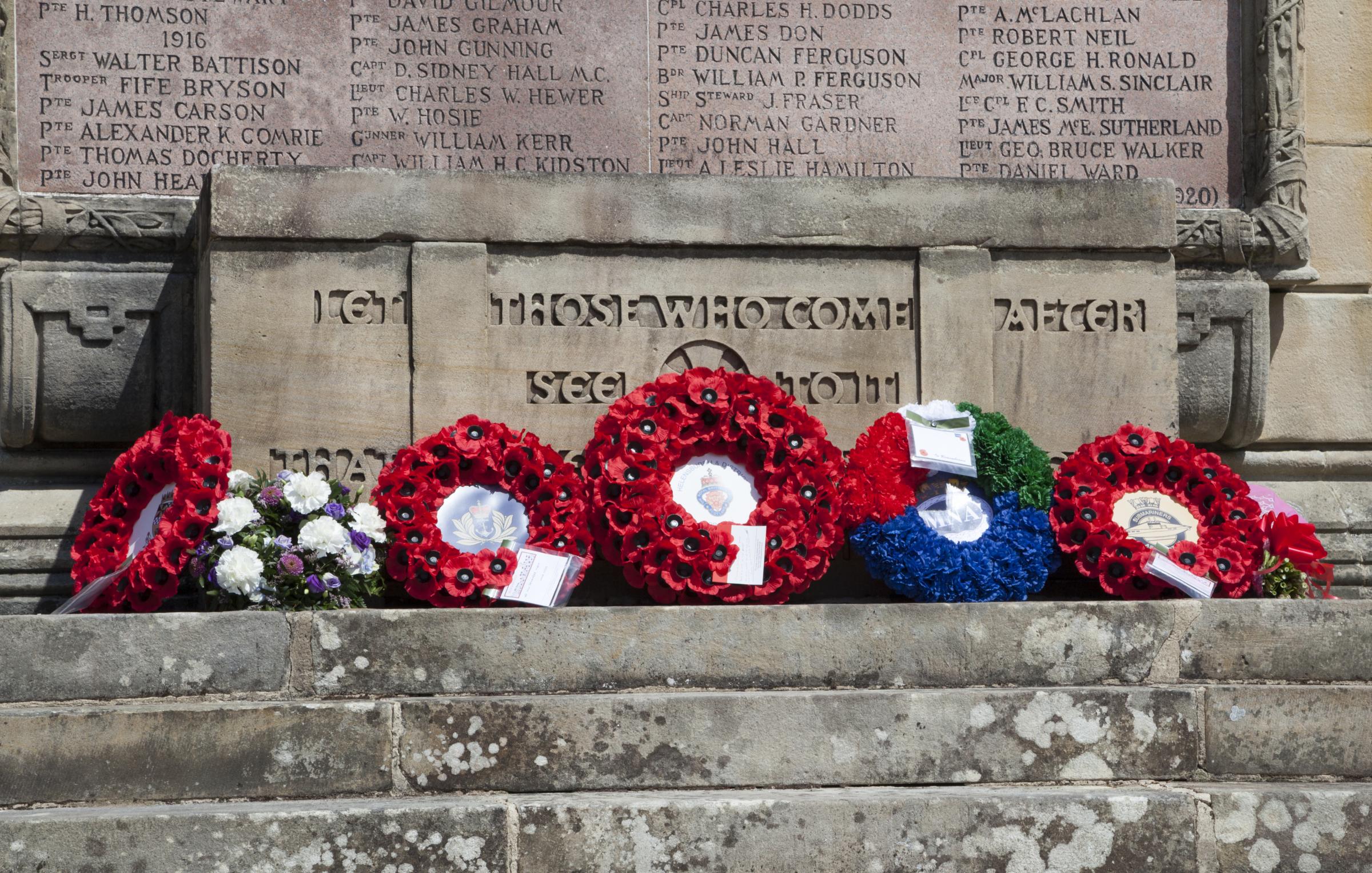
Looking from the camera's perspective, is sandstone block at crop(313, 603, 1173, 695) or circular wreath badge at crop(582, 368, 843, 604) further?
circular wreath badge at crop(582, 368, 843, 604)

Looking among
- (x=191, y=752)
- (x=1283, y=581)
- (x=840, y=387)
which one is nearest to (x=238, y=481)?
(x=191, y=752)

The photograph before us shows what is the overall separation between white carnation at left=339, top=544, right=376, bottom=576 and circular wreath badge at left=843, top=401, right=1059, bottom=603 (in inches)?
65.7

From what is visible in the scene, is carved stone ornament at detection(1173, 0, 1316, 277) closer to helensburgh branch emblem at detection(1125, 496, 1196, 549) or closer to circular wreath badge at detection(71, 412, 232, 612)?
helensburgh branch emblem at detection(1125, 496, 1196, 549)

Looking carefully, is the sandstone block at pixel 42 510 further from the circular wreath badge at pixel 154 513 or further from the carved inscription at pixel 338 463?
the carved inscription at pixel 338 463

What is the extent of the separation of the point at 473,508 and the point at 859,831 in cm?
194

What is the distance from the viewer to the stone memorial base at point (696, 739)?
408 cm

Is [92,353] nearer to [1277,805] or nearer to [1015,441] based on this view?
[1015,441]

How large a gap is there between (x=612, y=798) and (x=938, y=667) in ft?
3.65

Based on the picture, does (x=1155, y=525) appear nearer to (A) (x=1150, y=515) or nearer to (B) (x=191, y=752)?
(A) (x=1150, y=515)

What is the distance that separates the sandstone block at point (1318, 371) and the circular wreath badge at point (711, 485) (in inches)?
113

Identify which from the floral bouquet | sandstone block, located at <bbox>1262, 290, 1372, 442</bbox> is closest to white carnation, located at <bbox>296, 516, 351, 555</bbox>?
the floral bouquet

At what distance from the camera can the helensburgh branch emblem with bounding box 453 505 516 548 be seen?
5.35m

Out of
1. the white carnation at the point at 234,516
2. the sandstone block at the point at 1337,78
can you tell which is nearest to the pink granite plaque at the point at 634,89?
the sandstone block at the point at 1337,78

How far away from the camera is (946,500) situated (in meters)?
5.60
